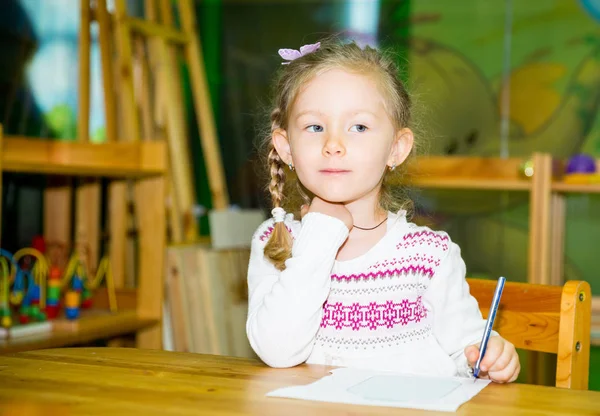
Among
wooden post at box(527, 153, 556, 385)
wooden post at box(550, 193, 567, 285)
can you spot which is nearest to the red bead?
wooden post at box(527, 153, 556, 385)

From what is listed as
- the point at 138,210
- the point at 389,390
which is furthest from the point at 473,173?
the point at 389,390

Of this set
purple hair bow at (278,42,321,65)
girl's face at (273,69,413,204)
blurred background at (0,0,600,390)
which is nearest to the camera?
girl's face at (273,69,413,204)

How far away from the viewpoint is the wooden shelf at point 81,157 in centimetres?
182

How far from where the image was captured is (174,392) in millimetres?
834

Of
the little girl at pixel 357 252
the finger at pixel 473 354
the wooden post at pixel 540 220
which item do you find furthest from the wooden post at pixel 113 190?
the finger at pixel 473 354

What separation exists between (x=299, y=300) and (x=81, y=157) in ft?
3.73

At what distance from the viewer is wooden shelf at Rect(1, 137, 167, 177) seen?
71.8 inches


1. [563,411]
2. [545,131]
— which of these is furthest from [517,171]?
Result: [563,411]

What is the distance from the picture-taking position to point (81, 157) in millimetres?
2010

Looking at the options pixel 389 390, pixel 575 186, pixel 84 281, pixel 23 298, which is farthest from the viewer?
pixel 575 186

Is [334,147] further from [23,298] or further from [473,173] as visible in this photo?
[473,173]

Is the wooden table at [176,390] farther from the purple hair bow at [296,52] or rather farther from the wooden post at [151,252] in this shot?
the wooden post at [151,252]

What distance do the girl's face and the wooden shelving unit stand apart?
0.91 meters

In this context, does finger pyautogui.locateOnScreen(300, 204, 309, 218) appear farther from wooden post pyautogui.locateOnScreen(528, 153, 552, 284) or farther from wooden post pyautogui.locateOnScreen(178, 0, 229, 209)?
wooden post pyautogui.locateOnScreen(178, 0, 229, 209)
